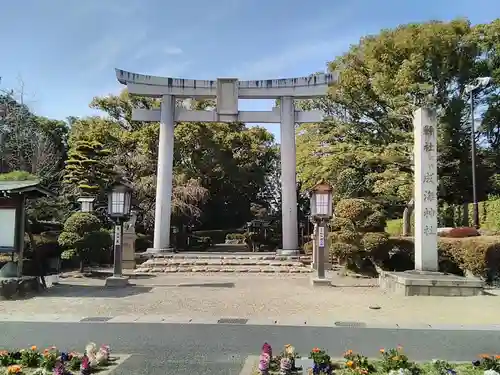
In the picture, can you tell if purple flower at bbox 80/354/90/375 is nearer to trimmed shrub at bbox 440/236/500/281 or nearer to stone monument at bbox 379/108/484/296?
stone monument at bbox 379/108/484/296

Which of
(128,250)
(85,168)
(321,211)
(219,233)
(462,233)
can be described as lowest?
(128,250)

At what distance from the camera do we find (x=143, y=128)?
27.9 metres

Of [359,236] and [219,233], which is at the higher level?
[359,236]

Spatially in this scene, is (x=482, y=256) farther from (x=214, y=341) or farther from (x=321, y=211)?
(x=214, y=341)

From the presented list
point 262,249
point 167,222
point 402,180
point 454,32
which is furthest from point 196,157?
point 454,32

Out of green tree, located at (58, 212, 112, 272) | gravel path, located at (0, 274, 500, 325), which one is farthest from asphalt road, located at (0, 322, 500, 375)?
green tree, located at (58, 212, 112, 272)

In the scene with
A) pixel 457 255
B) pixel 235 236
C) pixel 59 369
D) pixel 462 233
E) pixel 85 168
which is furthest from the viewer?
pixel 235 236

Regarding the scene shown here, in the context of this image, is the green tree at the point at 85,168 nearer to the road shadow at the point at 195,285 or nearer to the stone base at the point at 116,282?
the stone base at the point at 116,282

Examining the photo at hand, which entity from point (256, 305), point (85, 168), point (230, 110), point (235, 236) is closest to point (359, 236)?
point (256, 305)

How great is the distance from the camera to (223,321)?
819 cm

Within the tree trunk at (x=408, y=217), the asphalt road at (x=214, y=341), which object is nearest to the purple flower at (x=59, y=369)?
A: the asphalt road at (x=214, y=341)

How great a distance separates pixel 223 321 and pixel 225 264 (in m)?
9.92

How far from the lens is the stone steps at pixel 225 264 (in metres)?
17.4

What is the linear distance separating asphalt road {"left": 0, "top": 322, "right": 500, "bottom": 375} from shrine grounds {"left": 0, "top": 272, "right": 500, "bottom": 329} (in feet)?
2.09
